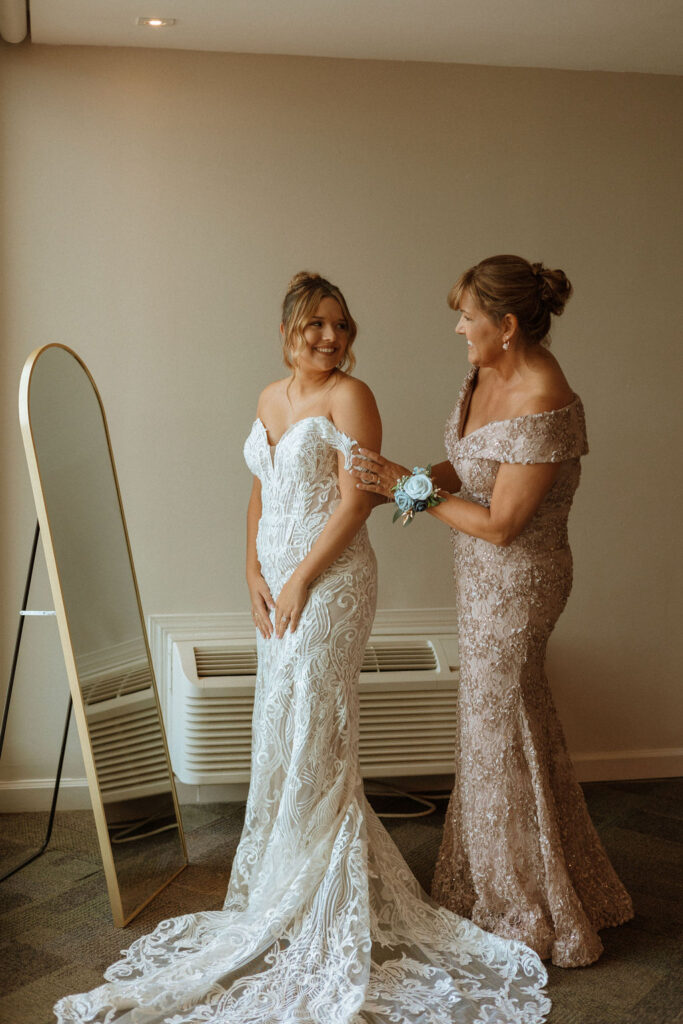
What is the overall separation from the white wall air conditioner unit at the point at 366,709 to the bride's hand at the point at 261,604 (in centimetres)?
73

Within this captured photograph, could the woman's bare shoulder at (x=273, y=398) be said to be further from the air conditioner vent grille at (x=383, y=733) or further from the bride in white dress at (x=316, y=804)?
the air conditioner vent grille at (x=383, y=733)

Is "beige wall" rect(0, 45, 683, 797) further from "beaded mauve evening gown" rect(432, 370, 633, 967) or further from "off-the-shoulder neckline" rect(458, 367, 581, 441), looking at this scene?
"beaded mauve evening gown" rect(432, 370, 633, 967)

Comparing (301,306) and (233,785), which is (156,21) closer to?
(301,306)

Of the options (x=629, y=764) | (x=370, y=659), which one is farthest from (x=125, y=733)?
(x=629, y=764)

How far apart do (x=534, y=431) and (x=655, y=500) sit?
175cm

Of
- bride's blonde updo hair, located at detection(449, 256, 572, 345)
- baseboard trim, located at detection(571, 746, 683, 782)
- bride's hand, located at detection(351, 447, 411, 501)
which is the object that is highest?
bride's blonde updo hair, located at detection(449, 256, 572, 345)

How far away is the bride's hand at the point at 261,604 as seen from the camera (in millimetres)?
2840

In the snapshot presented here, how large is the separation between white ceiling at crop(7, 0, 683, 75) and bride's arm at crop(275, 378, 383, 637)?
147cm

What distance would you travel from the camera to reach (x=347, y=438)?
269cm

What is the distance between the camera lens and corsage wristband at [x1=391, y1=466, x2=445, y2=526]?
266cm

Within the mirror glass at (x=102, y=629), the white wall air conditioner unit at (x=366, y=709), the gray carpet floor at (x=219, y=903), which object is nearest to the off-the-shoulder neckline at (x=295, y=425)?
the mirror glass at (x=102, y=629)

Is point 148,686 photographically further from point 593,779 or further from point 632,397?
point 632,397

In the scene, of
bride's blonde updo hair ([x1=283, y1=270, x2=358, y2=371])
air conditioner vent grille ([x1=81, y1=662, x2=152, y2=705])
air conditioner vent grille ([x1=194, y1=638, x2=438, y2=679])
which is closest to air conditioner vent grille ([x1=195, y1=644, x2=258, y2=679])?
air conditioner vent grille ([x1=194, y1=638, x2=438, y2=679])

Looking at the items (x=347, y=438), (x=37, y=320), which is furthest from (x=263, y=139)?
(x=347, y=438)
